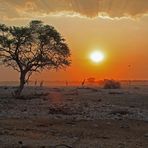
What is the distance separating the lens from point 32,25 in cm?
6034

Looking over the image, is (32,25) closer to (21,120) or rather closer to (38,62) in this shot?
(38,62)

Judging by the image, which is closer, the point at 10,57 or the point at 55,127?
the point at 55,127

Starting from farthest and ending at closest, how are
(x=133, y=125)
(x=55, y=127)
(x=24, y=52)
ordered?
1. (x=24, y=52)
2. (x=133, y=125)
3. (x=55, y=127)

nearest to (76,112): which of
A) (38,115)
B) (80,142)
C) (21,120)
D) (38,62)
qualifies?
(38,115)

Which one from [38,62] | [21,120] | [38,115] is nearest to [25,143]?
[21,120]

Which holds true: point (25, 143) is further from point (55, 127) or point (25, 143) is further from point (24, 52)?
point (24, 52)

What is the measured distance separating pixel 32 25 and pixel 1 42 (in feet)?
14.7

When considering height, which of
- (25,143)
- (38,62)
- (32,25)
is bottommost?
(25,143)

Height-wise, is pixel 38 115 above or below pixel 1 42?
below

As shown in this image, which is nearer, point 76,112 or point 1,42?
point 76,112

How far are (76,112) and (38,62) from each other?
75.4 ft

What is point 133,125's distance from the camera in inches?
1201

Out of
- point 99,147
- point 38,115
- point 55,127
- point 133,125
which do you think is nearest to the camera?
point 99,147

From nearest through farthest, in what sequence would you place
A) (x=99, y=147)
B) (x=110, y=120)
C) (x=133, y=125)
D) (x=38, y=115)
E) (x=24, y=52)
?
(x=99, y=147)
(x=133, y=125)
(x=110, y=120)
(x=38, y=115)
(x=24, y=52)
